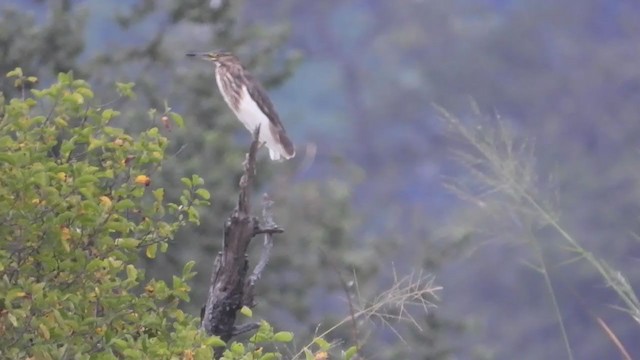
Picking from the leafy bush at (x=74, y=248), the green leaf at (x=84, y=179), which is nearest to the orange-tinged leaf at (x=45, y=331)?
the leafy bush at (x=74, y=248)

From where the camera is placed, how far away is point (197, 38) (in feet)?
51.4

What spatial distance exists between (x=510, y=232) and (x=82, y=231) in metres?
0.96

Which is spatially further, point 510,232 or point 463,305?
point 463,305

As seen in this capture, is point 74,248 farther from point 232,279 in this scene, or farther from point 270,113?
point 270,113

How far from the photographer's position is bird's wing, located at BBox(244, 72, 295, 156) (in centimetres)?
676

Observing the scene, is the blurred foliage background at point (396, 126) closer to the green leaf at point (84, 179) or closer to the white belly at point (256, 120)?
the white belly at point (256, 120)

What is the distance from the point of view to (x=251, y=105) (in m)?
7.08

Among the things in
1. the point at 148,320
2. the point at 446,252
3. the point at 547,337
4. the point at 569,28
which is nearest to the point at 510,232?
the point at 148,320

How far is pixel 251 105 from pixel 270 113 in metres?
0.14

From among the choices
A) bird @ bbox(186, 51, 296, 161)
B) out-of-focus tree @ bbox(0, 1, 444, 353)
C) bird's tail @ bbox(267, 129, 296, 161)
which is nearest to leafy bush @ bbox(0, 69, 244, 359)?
bird @ bbox(186, 51, 296, 161)

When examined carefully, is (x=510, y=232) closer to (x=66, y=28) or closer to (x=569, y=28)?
(x=66, y=28)

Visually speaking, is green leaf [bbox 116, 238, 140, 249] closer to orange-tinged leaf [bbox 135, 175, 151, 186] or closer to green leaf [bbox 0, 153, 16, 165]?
orange-tinged leaf [bbox 135, 175, 151, 186]

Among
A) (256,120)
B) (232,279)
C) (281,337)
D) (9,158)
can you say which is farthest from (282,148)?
(9,158)

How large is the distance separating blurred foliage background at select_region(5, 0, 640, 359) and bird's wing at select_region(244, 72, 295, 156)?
16cm
